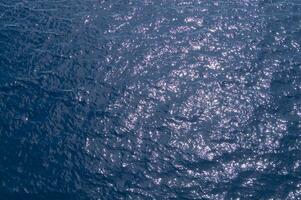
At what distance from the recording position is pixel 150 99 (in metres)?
31.2

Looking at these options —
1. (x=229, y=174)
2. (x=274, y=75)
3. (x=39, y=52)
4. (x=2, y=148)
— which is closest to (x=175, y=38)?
(x=274, y=75)

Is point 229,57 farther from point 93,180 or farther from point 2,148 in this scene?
point 2,148

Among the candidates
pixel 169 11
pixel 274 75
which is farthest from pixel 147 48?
pixel 274 75

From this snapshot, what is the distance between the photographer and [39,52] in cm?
3512

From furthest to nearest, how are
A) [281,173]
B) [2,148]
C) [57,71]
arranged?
[57,71]
[2,148]
[281,173]

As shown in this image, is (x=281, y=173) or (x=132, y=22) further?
(x=132, y=22)

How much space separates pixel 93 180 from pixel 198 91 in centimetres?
1038

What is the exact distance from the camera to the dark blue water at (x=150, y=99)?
2691 cm

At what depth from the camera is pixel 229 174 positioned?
26.8m

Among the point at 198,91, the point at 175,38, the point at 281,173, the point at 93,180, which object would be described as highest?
the point at 175,38

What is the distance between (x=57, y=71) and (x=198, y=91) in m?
11.4

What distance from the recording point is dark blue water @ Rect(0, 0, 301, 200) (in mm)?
26906

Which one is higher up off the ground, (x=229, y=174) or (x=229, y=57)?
(x=229, y=57)

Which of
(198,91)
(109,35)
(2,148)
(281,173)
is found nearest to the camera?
(281,173)
